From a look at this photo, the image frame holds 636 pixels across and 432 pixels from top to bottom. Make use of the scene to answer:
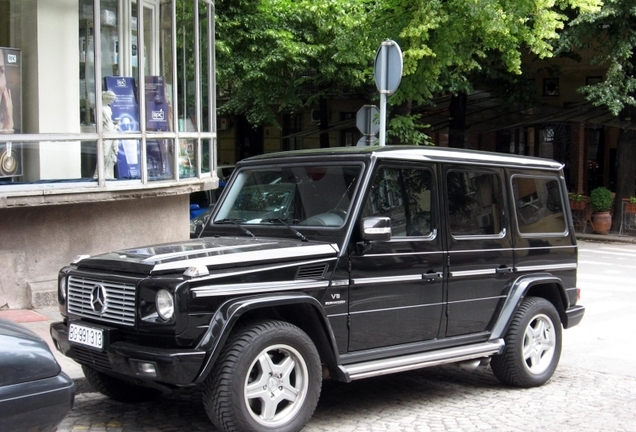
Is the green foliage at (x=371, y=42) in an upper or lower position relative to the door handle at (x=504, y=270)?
upper

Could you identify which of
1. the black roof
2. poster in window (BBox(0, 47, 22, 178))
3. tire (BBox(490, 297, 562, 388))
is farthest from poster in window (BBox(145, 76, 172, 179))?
tire (BBox(490, 297, 562, 388))

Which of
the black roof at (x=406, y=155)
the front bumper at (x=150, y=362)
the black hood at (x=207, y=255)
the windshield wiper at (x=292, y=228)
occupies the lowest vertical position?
the front bumper at (x=150, y=362)

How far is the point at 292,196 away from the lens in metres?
6.20

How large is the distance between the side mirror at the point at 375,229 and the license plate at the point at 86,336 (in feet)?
6.13

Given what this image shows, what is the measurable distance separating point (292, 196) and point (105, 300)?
1.65 m

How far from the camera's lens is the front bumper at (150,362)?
477 centimetres

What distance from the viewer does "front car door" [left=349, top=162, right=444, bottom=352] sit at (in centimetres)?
572

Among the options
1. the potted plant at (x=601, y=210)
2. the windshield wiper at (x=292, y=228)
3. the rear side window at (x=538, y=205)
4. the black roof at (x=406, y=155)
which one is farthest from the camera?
the potted plant at (x=601, y=210)

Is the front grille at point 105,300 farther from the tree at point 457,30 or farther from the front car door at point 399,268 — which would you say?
the tree at point 457,30

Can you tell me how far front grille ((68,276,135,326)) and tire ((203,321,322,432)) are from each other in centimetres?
67

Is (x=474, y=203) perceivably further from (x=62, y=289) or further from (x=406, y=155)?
(x=62, y=289)

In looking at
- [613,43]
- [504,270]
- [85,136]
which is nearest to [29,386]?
[504,270]

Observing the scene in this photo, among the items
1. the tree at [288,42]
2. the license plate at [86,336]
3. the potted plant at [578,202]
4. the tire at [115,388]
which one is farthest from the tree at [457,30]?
the license plate at [86,336]

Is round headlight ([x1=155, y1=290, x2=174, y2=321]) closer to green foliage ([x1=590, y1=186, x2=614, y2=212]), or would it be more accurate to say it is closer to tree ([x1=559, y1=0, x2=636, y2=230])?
tree ([x1=559, y1=0, x2=636, y2=230])
